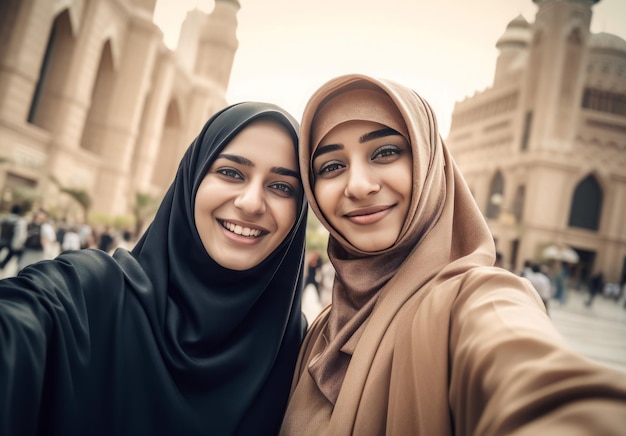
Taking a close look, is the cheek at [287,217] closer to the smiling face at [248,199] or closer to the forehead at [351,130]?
the smiling face at [248,199]

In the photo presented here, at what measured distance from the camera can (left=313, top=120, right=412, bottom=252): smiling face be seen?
3.52ft

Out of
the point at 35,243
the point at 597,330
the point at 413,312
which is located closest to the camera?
the point at 413,312

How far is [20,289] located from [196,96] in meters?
22.5

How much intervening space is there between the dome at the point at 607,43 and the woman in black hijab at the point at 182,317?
89.7 feet

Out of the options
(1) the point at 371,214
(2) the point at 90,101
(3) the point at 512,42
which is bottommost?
(1) the point at 371,214

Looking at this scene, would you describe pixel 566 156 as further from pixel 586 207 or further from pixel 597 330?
pixel 597 330

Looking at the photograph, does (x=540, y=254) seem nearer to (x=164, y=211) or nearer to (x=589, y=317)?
(x=589, y=317)

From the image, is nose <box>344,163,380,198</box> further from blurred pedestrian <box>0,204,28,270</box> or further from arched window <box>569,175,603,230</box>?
arched window <box>569,175,603,230</box>

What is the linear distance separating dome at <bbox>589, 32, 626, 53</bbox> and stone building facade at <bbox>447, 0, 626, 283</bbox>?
1.50 m

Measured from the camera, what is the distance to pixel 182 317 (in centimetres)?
122

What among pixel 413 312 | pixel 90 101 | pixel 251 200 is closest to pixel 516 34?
pixel 90 101

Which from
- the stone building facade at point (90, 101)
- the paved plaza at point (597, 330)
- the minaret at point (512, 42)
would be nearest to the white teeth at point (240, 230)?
the paved plaza at point (597, 330)

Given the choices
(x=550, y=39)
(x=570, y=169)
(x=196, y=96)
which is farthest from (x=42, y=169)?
(x=550, y=39)

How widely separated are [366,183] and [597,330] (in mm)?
9497
